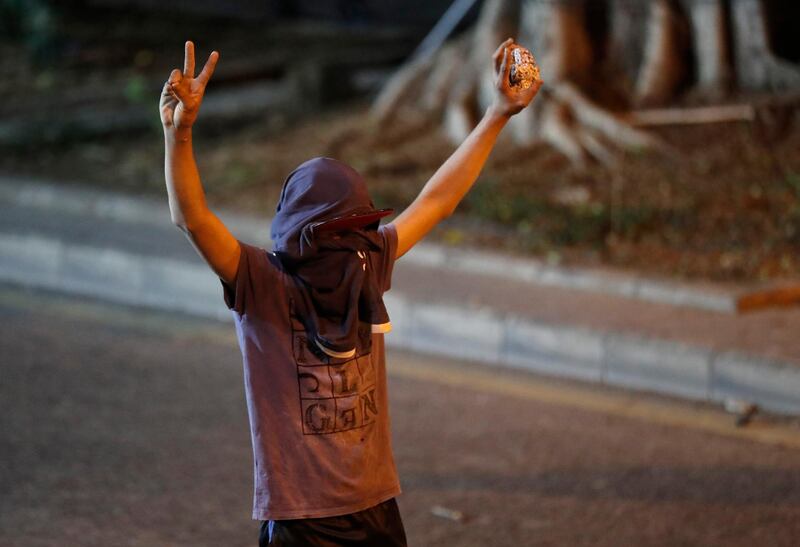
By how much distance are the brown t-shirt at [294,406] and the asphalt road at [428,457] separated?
5.58ft

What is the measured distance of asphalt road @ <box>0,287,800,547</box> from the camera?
5.00m

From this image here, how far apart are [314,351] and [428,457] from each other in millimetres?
2647

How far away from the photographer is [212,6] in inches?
761

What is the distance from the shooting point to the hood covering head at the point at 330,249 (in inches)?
125

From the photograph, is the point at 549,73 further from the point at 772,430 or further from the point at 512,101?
the point at 512,101

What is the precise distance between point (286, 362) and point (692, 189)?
6620 mm

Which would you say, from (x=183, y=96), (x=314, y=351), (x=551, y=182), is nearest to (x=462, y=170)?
(x=314, y=351)

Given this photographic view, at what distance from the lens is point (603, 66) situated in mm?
11258

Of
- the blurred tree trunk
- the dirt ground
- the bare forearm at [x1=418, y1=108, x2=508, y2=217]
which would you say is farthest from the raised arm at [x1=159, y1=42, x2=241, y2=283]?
the blurred tree trunk

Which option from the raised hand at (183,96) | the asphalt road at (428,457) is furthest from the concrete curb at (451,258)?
the raised hand at (183,96)

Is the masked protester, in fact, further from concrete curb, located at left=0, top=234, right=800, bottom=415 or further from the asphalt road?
concrete curb, located at left=0, top=234, right=800, bottom=415

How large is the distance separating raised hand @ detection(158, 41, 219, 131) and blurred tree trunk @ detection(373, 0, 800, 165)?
7.37 m

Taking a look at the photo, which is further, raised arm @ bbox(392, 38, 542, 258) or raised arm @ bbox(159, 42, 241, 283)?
raised arm @ bbox(392, 38, 542, 258)

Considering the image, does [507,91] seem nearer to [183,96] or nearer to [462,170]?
[462,170]
